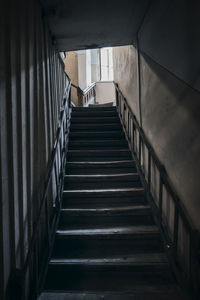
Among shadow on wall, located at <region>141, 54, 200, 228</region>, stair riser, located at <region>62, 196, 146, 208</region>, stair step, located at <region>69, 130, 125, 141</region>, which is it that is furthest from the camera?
stair step, located at <region>69, 130, 125, 141</region>

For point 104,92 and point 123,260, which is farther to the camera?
point 104,92

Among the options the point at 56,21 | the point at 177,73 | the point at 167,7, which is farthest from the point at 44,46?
the point at 177,73

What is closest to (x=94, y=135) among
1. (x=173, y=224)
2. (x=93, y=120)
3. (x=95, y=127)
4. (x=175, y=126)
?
(x=95, y=127)

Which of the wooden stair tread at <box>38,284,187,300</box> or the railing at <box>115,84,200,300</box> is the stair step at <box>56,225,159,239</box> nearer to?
the railing at <box>115,84,200,300</box>

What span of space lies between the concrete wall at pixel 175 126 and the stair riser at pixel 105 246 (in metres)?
0.76

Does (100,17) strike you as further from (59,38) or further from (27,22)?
(27,22)

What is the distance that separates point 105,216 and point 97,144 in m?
1.75

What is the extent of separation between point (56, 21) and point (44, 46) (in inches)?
14.7

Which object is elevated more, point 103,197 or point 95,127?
point 95,127

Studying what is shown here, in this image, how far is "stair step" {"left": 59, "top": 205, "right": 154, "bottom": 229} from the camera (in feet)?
10.4

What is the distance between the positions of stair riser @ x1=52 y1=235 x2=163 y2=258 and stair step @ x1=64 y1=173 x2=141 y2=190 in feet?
3.33

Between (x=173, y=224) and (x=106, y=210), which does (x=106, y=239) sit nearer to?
(x=106, y=210)

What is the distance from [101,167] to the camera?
411cm

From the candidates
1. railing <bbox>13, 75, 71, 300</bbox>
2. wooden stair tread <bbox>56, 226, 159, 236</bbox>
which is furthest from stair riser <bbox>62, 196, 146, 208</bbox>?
wooden stair tread <bbox>56, 226, 159, 236</bbox>
